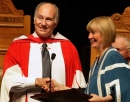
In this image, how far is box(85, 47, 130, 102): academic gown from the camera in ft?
8.65

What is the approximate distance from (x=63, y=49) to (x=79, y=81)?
0.94 ft

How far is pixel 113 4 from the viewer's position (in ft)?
15.8

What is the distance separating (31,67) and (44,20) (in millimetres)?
365

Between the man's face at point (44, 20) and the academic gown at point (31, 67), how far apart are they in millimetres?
91

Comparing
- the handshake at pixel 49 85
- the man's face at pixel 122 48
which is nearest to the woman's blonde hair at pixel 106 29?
the handshake at pixel 49 85

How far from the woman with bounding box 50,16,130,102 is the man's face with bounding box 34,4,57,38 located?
1.52ft

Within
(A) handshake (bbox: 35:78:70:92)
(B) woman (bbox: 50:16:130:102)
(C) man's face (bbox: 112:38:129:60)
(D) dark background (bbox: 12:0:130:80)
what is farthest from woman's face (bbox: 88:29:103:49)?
(D) dark background (bbox: 12:0:130:80)

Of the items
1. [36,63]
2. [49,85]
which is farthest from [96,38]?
[36,63]

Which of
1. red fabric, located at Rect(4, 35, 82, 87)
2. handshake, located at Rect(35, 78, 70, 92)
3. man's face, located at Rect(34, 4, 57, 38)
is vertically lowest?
handshake, located at Rect(35, 78, 70, 92)

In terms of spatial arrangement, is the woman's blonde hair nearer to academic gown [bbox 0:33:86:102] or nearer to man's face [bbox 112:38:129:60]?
academic gown [bbox 0:33:86:102]

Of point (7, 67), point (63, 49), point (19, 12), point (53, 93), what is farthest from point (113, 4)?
point (53, 93)

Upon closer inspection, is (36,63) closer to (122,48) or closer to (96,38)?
(96,38)

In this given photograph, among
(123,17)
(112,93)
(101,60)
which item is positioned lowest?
(112,93)

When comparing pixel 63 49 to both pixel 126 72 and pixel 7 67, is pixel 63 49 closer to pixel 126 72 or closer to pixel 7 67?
pixel 7 67
